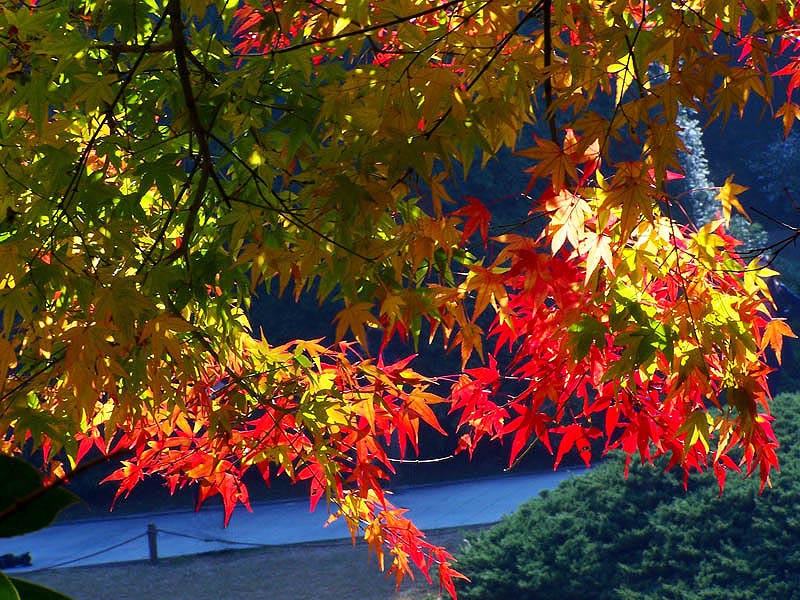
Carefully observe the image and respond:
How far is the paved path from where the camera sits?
8.44 metres

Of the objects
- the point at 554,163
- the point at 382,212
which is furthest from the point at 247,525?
the point at 554,163

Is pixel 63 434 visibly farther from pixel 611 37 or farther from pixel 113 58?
pixel 611 37

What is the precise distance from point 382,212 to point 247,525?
790 cm

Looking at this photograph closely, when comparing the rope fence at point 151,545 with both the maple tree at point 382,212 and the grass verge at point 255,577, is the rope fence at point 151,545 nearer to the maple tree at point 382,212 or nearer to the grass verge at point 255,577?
the grass verge at point 255,577

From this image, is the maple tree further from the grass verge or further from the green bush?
the grass verge

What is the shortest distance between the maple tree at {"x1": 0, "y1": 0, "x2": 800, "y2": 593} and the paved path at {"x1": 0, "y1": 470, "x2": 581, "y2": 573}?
235 inches

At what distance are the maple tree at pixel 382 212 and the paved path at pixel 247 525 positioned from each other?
19.6ft

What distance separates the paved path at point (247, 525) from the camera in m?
8.44

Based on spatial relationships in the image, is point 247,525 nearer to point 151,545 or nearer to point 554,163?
point 151,545

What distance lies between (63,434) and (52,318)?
31cm

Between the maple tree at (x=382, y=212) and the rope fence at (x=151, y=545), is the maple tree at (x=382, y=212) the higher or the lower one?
the higher one

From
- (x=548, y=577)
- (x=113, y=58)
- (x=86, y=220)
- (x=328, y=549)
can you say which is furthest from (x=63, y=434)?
(x=328, y=549)

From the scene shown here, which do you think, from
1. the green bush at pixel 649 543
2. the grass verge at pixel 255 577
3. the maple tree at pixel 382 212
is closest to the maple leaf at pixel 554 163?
the maple tree at pixel 382 212

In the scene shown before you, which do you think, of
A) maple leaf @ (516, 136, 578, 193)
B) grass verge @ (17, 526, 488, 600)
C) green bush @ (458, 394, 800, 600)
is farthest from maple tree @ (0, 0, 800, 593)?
grass verge @ (17, 526, 488, 600)
